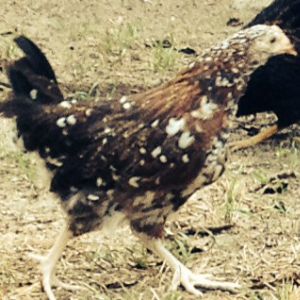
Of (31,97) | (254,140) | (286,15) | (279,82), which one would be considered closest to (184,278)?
(31,97)

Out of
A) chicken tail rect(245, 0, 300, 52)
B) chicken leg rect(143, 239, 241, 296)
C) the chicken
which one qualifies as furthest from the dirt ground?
chicken tail rect(245, 0, 300, 52)

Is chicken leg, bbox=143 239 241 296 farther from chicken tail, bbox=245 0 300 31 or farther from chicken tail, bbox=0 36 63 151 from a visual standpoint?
chicken tail, bbox=245 0 300 31

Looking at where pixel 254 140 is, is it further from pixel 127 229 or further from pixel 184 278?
pixel 184 278

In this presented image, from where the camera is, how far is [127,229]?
445cm

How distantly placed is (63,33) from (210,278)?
9.32 ft

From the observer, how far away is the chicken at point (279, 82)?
496 cm

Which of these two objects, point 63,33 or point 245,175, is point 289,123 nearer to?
point 245,175

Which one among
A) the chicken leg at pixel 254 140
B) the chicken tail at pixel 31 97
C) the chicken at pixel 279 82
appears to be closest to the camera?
the chicken tail at pixel 31 97

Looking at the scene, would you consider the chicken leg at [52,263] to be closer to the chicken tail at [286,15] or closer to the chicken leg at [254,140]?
the chicken leg at [254,140]

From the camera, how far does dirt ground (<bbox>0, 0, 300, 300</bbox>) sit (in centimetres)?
406

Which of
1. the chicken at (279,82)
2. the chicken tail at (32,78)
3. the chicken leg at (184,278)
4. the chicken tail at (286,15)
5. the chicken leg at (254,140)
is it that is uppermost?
the chicken tail at (32,78)

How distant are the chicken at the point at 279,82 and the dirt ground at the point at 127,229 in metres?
0.23

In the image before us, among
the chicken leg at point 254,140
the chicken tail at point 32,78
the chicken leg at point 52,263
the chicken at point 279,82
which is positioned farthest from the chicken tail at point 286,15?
the chicken leg at point 52,263

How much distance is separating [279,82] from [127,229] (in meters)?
1.08
